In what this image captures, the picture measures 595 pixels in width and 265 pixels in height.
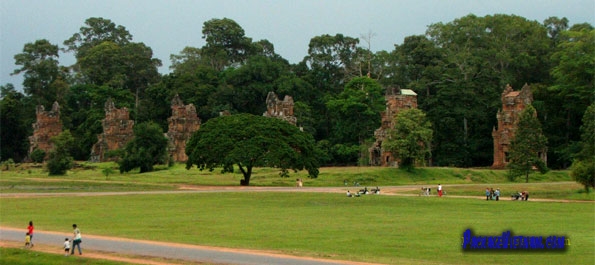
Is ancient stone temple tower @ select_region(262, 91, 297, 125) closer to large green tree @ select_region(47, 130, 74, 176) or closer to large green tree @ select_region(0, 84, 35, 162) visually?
large green tree @ select_region(47, 130, 74, 176)

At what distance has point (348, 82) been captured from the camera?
9688cm

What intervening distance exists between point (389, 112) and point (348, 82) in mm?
10554

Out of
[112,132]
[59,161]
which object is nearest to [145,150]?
[59,161]

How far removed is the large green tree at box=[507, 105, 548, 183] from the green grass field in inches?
326

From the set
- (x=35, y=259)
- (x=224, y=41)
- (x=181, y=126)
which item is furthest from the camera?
(x=224, y=41)

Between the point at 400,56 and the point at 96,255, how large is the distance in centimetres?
8266

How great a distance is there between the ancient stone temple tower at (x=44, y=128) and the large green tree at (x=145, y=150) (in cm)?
2955

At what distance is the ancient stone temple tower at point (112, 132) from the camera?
10150 centimetres

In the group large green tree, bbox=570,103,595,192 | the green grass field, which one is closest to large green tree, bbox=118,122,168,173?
the green grass field

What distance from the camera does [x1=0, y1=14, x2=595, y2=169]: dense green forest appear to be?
3519 inches

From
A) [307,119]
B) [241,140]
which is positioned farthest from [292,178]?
[307,119]

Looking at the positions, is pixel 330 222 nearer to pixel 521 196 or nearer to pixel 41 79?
pixel 521 196

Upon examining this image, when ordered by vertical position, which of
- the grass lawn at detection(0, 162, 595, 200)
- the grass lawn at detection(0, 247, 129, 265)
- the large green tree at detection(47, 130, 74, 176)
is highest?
the large green tree at detection(47, 130, 74, 176)

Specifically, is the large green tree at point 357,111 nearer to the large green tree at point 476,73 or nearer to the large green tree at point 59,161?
the large green tree at point 476,73
